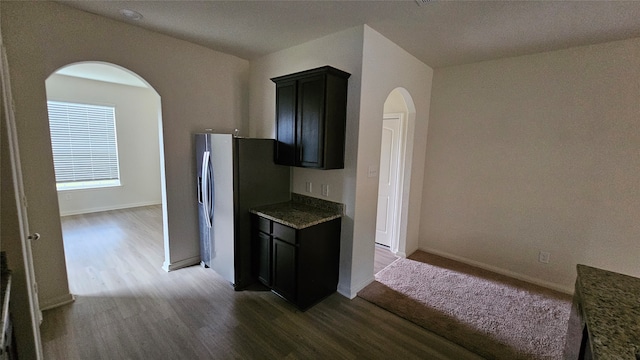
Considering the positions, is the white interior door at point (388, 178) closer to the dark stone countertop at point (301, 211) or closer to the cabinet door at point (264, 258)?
the dark stone countertop at point (301, 211)

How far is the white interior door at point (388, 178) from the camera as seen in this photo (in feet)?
13.3

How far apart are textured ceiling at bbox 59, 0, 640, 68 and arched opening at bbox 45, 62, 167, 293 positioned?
284 cm

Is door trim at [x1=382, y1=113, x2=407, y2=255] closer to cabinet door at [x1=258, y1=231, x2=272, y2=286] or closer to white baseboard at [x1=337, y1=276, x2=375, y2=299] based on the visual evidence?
white baseboard at [x1=337, y1=276, x2=375, y2=299]

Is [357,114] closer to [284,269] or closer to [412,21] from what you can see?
[412,21]

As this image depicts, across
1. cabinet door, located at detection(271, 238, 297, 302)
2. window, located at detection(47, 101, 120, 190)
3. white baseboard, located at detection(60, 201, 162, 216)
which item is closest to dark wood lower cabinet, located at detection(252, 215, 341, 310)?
cabinet door, located at detection(271, 238, 297, 302)

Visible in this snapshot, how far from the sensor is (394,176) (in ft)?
13.4

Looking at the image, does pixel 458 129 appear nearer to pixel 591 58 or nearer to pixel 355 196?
pixel 591 58

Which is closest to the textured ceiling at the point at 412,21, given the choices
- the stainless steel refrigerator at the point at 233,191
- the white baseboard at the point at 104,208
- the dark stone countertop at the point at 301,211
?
the stainless steel refrigerator at the point at 233,191

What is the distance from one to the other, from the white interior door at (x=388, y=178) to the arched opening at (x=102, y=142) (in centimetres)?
395

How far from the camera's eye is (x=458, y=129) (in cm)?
371

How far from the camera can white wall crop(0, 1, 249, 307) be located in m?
2.25

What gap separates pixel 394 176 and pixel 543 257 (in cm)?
204

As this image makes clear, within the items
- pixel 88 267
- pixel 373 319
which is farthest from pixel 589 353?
pixel 88 267

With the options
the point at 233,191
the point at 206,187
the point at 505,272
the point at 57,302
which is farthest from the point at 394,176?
the point at 57,302
